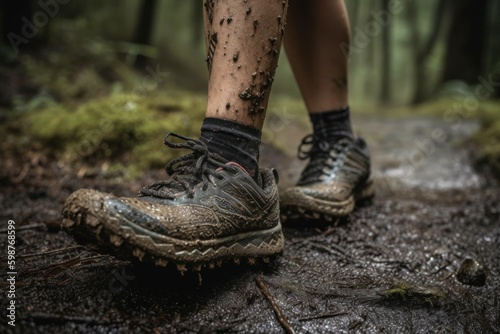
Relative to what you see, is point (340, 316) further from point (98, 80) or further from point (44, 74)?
point (98, 80)

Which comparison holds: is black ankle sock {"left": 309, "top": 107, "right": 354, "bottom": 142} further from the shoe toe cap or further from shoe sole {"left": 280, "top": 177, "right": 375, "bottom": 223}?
the shoe toe cap

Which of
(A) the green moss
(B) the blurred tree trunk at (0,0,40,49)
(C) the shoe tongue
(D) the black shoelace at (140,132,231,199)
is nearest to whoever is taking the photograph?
(D) the black shoelace at (140,132,231,199)

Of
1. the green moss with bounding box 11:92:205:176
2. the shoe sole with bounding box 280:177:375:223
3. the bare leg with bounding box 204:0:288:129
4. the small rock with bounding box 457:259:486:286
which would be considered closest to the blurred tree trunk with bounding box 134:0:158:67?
the green moss with bounding box 11:92:205:176

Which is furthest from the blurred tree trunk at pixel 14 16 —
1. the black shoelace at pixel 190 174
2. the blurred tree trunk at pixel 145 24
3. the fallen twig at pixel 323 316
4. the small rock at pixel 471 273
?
the small rock at pixel 471 273

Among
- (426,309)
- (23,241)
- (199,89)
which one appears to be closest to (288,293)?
(426,309)

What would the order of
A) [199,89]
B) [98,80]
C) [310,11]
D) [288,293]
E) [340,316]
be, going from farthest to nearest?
[199,89] < [98,80] < [310,11] < [288,293] < [340,316]

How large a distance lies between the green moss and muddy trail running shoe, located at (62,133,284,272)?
1.87 metres

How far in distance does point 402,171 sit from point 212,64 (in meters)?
2.64

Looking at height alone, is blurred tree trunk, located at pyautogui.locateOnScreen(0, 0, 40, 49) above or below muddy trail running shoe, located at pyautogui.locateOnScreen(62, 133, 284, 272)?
above

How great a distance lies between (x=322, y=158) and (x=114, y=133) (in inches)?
82.1

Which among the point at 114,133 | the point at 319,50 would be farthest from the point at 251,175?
the point at 114,133

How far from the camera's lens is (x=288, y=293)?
54.4 inches

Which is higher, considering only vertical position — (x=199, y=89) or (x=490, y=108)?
(x=490, y=108)

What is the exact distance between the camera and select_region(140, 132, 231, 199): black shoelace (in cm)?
137
